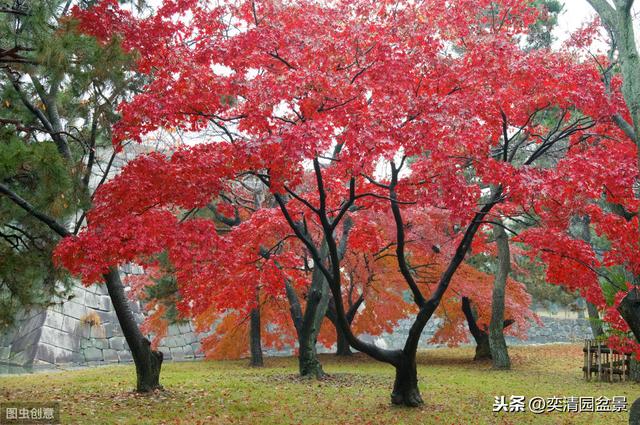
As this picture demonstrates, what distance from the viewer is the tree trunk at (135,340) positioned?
30.1 ft

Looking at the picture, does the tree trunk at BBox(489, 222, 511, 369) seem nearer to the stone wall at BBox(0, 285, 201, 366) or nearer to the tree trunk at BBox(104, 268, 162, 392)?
the tree trunk at BBox(104, 268, 162, 392)

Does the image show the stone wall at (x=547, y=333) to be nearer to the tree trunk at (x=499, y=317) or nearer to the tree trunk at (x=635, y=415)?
the tree trunk at (x=499, y=317)

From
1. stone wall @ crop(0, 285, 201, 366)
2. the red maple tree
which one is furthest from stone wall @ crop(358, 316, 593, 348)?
the red maple tree

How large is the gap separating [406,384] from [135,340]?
4379 mm

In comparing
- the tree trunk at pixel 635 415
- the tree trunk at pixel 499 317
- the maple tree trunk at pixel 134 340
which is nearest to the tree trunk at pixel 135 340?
the maple tree trunk at pixel 134 340

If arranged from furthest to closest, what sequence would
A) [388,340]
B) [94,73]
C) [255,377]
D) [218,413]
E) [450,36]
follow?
[388,340] < [255,377] < [450,36] < [218,413] < [94,73]

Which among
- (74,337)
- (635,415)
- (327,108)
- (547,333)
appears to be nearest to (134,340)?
(327,108)

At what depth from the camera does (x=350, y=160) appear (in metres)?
7.07

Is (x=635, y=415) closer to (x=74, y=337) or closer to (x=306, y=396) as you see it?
(x=306, y=396)

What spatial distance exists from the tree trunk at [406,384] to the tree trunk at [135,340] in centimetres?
396

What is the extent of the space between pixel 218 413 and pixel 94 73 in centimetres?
480

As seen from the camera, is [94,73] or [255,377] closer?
[94,73]

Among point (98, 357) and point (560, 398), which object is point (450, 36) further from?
point (98, 357)

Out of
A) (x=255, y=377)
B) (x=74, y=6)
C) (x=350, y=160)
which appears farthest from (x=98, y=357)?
(x=350, y=160)
